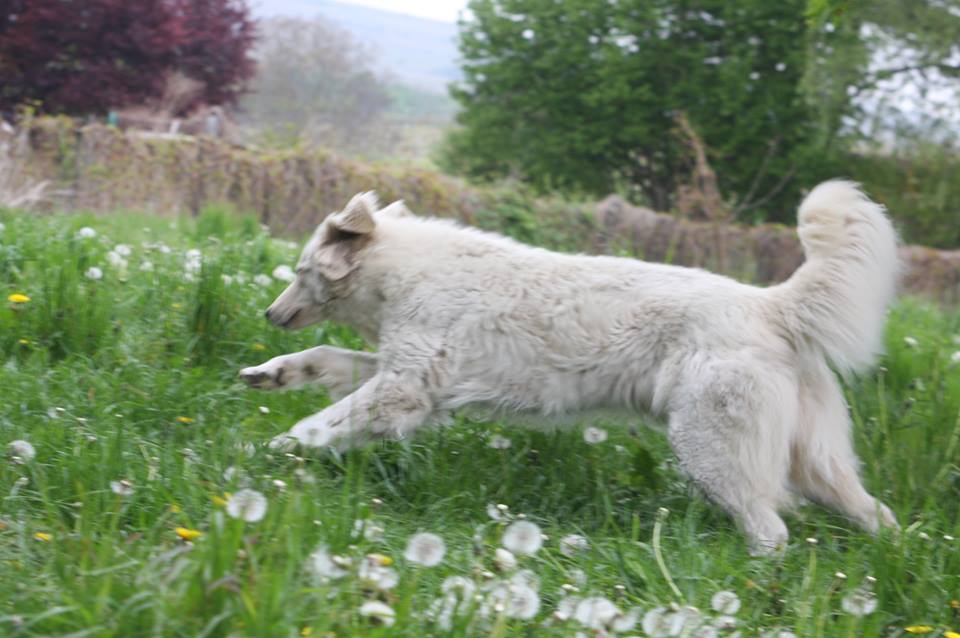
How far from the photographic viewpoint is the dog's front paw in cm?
504

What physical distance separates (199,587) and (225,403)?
8.62ft

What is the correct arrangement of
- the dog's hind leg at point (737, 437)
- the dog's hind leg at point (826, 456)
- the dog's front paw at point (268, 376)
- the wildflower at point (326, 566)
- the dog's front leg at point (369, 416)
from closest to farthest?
the wildflower at point (326, 566)
the dog's hind leg at point (737, 437)
the dog's front leg at point (369, 416)
the dog's hind leg at point (826, 456)
the dog's front paw at point (268, 376)

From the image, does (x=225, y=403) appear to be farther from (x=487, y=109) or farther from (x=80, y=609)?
(x=487, y=109)

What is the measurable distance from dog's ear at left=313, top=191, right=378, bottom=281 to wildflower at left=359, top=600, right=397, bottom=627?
8.52 ft


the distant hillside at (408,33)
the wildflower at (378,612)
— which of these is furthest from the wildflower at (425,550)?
the distant hillside at (408,33)

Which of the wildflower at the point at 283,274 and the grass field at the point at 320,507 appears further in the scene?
the wildflower at the point at 283,274

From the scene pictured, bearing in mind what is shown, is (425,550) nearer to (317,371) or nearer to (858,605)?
(858,605)

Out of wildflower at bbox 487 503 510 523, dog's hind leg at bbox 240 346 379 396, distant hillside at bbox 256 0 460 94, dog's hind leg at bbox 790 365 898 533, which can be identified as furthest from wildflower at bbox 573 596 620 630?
distant hillside at bbox 256 0 460 94

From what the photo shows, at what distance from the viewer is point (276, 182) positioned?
13.3 metres

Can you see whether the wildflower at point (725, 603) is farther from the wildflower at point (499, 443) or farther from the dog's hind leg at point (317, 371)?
the dog's hind leg at point (317, 371)

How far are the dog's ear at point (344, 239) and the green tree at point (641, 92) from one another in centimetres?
2134

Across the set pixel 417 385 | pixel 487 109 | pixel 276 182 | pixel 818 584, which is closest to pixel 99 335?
pixel 417 385

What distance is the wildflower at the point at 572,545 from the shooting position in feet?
13.1

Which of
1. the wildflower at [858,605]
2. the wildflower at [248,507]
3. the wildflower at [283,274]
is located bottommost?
the wildflower at [283,274]
